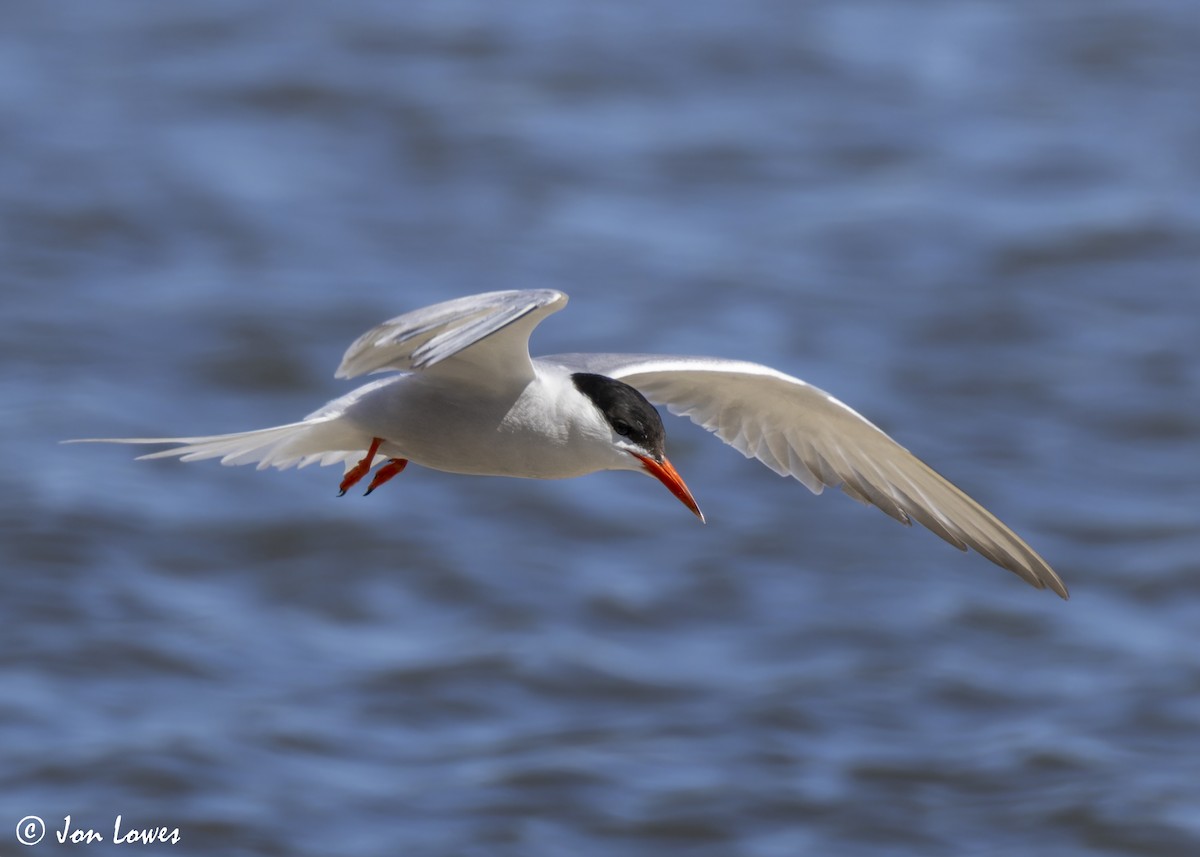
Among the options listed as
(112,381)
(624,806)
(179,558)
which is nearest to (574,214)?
(112,381)

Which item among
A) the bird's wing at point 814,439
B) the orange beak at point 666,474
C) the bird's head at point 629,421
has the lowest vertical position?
the orange beak at point 666,474

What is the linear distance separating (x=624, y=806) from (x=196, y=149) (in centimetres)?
795

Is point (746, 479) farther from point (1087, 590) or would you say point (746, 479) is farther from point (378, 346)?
point (378, 346)

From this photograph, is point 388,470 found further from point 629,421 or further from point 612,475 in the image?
point 612,475

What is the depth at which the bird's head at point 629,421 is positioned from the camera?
5871mm

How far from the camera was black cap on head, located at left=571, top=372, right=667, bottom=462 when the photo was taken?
5.87m

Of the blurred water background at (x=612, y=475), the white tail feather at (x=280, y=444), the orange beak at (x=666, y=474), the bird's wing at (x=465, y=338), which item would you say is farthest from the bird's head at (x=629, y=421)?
the blurred water background at (x=612, y=475)

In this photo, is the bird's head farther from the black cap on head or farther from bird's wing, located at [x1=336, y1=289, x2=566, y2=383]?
bird's wing, located at [x1=336, y1=289, x2=566, y2=383]

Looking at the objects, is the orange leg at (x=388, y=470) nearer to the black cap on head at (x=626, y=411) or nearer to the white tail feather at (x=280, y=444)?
the white tail feather at (x=280, y=444)

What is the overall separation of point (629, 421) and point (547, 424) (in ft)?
0.79

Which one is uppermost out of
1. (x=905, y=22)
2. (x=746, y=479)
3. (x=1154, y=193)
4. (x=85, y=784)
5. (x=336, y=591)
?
(x=905, y=22)

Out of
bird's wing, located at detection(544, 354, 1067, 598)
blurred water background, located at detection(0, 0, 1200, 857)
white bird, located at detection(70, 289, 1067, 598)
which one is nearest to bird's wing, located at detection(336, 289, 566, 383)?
white bird, located at detection(70, 289, 1067, 598)

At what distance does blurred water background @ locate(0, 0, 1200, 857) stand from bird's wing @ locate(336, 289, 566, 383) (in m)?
3.67

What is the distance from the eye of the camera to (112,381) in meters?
12.6
